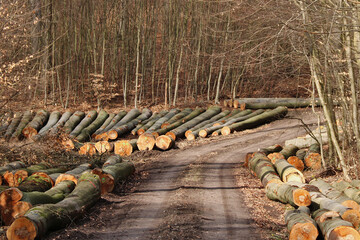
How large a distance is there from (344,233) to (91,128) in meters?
16.9

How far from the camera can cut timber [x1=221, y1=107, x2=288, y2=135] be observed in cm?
2131

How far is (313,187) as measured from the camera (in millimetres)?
9914

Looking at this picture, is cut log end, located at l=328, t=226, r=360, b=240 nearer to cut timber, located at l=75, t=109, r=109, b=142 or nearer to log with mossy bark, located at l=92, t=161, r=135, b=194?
log with mossy bark, located at l=92, t=161, r=135, b=194

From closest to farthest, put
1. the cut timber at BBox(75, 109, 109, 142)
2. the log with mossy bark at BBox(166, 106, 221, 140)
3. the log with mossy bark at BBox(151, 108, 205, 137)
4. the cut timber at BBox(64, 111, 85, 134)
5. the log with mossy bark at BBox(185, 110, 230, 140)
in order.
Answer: the log with mossy bark at BBox(166, 106, 221, 140) < the log with mossy bark at BBox(151, 108, 205, 137) < the log with mossy bark at BBox(185, 110, 230, 140) < the cut timber at BBox(75, 109, 109, 142) < the cut timber at BBox(64, 111, 85, 134)

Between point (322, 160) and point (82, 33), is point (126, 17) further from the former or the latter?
point (322, 160)

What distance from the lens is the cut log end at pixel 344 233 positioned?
698 centimetres

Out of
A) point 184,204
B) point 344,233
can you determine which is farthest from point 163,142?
point 344,233

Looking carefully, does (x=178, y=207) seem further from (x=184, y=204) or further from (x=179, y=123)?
(x=179, y=123)

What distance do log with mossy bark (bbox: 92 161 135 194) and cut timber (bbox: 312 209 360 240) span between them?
17.4 ft

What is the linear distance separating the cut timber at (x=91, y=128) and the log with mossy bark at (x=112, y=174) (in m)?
8.04

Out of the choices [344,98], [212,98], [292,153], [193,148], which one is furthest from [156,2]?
[344,98]

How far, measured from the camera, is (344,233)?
706 centimetres

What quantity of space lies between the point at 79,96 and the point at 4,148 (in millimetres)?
16768

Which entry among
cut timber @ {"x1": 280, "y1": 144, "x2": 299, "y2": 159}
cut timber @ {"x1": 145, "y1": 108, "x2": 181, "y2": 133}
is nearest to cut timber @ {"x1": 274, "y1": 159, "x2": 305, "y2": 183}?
cut timber @ {"x1": 280, "y1": 144, "x2": 299, "y2": 159}
